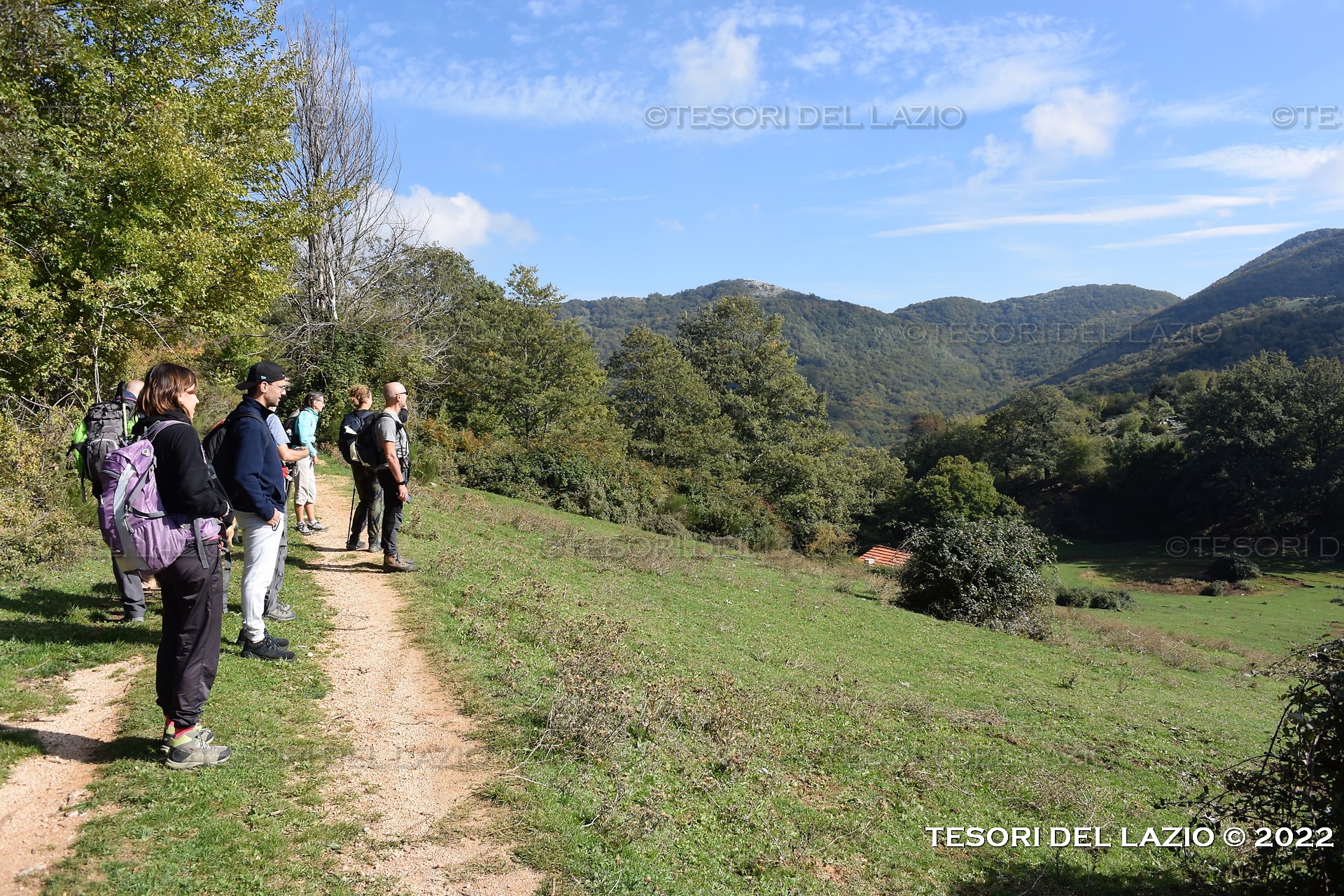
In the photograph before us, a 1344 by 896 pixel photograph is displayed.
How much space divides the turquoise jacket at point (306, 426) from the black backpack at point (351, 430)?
48cm

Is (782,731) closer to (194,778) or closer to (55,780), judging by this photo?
(194,778)

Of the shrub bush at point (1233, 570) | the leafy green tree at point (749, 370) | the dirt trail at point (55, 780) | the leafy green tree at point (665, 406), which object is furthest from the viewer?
the leafy green tree at point (749, 370)

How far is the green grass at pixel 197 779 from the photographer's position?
3.76 m

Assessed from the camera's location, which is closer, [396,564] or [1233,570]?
[396,564]

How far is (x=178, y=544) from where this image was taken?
4.46 m

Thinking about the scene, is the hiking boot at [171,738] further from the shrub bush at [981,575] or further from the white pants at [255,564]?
the shrub bush at [981,575]

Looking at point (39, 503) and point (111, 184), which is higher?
point (111, 184)

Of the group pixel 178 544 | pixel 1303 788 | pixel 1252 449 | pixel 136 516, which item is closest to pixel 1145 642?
pixel 1303 788

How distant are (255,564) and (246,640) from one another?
765mm

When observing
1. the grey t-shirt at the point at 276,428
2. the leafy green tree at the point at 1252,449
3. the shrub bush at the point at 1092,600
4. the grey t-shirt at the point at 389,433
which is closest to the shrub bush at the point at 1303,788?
the grey t-shirt at the point at 276,428

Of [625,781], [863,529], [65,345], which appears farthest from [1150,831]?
[863,529]

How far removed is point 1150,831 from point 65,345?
15849 mm

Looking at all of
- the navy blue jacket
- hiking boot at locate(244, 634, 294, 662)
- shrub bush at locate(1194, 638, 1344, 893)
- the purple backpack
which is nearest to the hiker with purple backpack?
the purple backpack

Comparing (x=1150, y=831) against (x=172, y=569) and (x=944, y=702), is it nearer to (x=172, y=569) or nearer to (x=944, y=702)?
(x=944, y=702)
